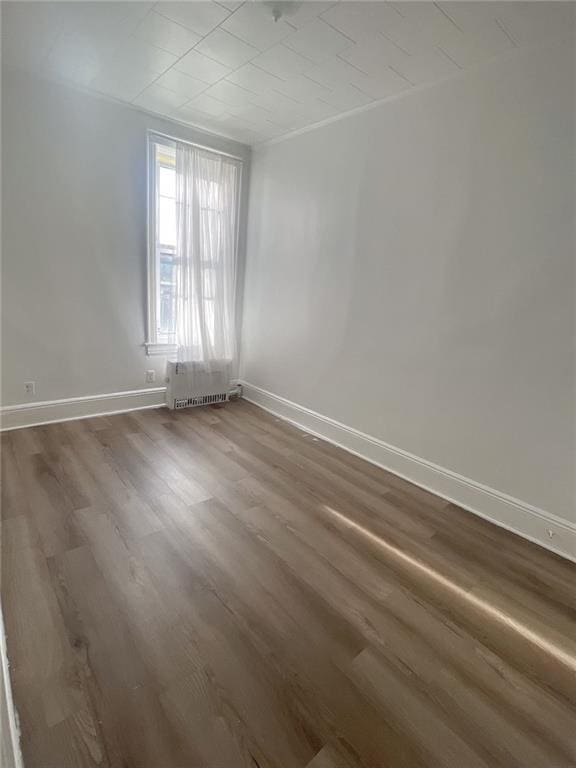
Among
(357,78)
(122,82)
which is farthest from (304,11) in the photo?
(122,82)

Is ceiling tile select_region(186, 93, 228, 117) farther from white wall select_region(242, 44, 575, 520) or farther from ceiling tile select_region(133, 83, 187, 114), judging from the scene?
white wall select_region(242, 44, 575, 520)

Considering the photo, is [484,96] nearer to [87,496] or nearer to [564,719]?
[564,719]

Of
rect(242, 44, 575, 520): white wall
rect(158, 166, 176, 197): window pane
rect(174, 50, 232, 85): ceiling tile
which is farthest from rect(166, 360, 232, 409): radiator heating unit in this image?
rect(174, 50, 232, 85): ceiling tile

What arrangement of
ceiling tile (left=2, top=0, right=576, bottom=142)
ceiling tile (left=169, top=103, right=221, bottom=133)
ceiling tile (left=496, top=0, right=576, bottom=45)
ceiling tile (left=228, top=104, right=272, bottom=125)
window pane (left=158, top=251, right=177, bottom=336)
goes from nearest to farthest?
1. ceiling tile (left=496, top=0, right=576, bottom=45)
2. ceiling tile (left=2, top=0, right=576, bottom=142)
3. ceiling tile (left=228, top=104, right=272, bottom=125)
4. ceiling tile (left=169, top=103, right=221, bottom=133)
5. window pane (left=158, top=251, right=177, bottom=336)

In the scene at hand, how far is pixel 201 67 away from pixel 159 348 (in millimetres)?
2136

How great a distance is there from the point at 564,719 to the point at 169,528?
1.70 metres

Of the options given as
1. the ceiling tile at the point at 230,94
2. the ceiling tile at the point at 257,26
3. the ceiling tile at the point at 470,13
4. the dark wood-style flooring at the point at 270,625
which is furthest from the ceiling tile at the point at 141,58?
the dark wood-style flooring at the point at 270,625

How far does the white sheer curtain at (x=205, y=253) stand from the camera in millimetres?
3238

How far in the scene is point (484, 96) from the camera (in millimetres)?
2037

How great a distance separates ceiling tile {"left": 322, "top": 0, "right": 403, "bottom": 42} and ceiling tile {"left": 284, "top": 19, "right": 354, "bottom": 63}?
1.9 inches

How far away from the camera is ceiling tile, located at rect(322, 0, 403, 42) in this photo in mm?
1658

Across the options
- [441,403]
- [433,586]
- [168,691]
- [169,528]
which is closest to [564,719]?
[433,586]

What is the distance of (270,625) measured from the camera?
1418 millimetres

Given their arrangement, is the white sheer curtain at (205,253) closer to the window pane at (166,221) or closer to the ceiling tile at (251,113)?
the window pane at (166,221)
